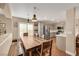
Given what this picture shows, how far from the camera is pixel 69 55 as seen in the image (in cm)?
157

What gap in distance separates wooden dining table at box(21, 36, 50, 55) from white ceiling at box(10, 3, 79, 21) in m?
0.36

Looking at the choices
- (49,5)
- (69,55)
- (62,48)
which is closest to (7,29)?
(49,5)

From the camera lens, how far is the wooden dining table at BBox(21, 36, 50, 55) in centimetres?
156

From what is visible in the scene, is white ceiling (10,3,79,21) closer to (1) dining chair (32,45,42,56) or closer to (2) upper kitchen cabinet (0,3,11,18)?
(2) upper kitchen cabinet (0,3,11,18)

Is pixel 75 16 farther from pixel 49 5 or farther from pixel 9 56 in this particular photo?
pixel 9 56

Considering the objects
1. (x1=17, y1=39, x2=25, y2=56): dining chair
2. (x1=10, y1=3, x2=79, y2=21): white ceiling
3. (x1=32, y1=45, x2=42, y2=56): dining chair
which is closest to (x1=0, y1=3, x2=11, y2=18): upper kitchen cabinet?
(x1=10, y1=3, x2=79, y2=21): white ceiling

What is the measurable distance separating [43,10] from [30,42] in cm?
58

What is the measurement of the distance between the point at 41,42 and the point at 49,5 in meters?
0.64

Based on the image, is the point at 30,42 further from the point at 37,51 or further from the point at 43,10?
the point at 43,10

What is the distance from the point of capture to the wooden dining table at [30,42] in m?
1.56

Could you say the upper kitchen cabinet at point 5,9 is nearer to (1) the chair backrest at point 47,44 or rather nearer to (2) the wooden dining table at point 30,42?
(2) the wooden dining table at point 30,42

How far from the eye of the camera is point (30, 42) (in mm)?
1604

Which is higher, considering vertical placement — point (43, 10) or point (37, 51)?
point (43, 10)

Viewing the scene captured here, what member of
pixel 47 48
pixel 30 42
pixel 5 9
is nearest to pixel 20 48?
pixel 30 42
